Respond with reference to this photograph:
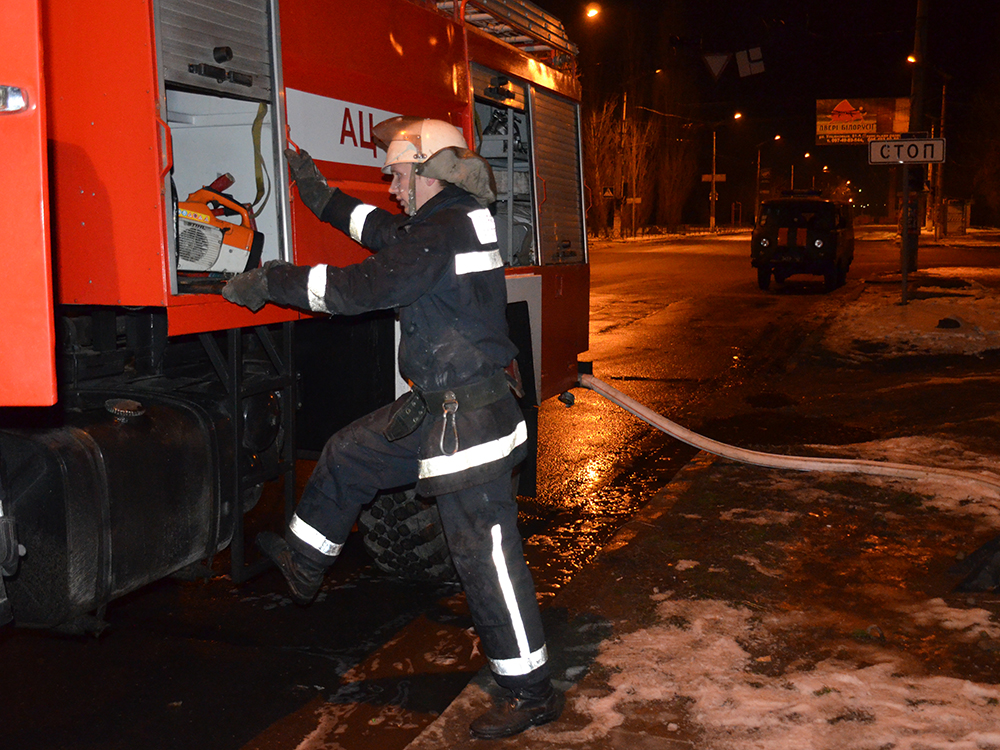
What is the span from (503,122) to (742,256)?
1125 inches

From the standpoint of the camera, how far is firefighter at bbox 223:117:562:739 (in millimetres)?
3107

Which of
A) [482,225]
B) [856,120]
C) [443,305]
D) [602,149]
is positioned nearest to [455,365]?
[443,305]

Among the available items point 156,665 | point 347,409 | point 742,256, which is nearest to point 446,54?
point 347,409

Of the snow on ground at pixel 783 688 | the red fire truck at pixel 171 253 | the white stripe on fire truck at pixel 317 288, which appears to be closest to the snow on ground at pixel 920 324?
the snow on ground at pixel 783 688

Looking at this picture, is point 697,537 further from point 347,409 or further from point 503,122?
point 503,122

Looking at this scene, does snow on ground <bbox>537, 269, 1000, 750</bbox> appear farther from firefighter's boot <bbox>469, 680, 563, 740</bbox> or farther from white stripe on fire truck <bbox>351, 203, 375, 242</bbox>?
white stripe on fire truck <bbox>351, 203, 375, 242</bbox>

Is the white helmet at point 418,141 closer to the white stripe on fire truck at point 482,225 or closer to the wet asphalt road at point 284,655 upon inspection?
the white stripe on fire truck at point 482,225

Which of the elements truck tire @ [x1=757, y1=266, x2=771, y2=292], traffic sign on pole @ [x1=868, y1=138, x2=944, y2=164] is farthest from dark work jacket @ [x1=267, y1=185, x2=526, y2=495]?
truck tire @ [x1=757, y1=266, x2=771, y2=292]

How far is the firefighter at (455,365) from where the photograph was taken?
10.2 feet

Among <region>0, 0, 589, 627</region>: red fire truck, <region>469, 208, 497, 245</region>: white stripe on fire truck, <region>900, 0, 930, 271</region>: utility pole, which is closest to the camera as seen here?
<region>0, 0, 589, 627</region>: red fire truck

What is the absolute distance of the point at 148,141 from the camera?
9.61 feet

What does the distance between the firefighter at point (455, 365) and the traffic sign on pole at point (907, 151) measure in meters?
12.9

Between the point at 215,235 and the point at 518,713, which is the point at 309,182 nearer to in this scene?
the point at 215,235

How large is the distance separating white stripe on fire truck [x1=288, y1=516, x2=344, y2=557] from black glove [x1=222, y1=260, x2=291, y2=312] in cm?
83
